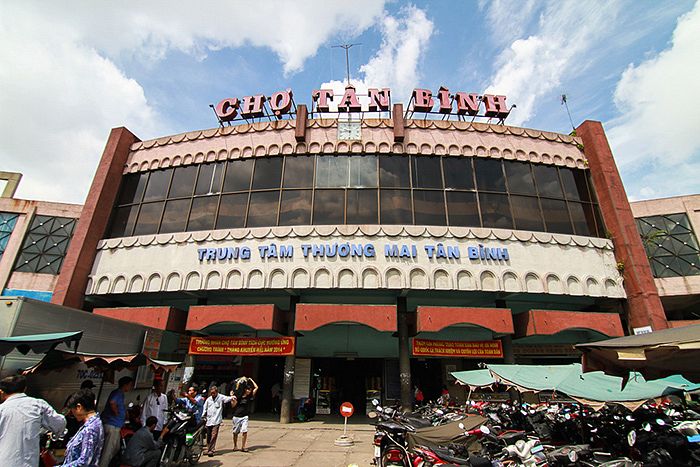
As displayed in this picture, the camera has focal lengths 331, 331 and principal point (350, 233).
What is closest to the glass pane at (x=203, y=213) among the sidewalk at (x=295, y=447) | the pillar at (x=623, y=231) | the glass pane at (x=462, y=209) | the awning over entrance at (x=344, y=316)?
the awning over entrance at (x=344, y=316)

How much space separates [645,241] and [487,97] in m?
13.0

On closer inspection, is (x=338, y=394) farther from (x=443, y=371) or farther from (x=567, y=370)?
(x=567, y=370)

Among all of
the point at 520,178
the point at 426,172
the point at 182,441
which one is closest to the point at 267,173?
the point at 426,172

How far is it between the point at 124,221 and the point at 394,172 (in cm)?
1595

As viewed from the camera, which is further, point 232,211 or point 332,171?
point 332,171

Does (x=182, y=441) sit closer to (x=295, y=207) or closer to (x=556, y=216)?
(x=295, y=207)

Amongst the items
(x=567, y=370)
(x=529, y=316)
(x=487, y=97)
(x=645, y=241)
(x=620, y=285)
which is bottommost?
(x=567, y=370)

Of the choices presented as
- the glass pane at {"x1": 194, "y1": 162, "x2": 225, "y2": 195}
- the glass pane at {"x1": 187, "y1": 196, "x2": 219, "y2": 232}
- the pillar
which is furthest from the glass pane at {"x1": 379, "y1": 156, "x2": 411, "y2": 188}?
the pillar

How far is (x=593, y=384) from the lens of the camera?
8.16 metres

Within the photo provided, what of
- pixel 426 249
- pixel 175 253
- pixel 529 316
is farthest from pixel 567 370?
pixel 175 253

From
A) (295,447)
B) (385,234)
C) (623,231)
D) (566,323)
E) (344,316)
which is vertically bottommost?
(295,447)

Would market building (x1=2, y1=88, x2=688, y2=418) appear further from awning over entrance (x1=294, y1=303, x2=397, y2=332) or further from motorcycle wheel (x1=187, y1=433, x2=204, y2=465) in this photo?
motorcycle wheel (x1=187, y1=433, x2=204, y2=465)

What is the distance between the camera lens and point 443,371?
1928cm

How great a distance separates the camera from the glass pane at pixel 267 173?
18156mm
